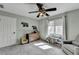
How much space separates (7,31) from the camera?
345 centimetres

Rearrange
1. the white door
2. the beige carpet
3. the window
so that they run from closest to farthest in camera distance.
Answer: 1. the beige carpet
2. the white door
3. the window

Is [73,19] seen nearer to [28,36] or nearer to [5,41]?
[28,36]

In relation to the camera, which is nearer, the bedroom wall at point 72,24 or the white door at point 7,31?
the white door at point 7,31

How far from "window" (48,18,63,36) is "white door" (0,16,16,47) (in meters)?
2.54

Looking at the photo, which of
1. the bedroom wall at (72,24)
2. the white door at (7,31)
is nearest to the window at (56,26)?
the bedroom wall at (72,24)

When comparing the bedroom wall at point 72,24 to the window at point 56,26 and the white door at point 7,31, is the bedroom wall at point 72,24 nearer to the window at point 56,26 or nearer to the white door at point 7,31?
the window at point 56,26

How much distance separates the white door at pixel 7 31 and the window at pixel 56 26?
254 centimetres

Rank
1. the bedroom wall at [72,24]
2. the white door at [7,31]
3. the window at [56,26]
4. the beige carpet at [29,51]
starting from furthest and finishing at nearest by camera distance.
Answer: the window at [56,26] → the bedroom wall at [72,24] → the white door at [7,31] → the beige carpet at [29,51]

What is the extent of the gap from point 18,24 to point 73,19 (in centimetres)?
310

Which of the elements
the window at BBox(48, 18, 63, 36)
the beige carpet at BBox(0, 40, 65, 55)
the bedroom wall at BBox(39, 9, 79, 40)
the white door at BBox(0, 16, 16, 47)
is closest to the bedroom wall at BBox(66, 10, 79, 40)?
the bedroom wall at BBox(39, 9, 79, 40)

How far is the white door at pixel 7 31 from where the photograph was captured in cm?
323

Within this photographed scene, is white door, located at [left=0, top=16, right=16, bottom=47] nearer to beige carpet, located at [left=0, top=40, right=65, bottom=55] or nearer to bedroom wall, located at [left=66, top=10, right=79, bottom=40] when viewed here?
beige carpet, located at [left=0, top=40, right=65, bottom=55]

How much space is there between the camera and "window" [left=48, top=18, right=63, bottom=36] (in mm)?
4305
